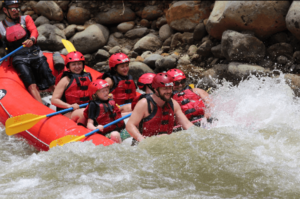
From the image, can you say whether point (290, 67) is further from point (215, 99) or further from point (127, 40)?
point (127, 40)

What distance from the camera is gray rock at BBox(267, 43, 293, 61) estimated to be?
Result: 23.1 ft

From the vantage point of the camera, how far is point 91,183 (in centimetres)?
335

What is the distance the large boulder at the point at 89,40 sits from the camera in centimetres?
975

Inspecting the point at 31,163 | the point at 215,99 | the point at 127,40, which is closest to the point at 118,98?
the point at 215,99

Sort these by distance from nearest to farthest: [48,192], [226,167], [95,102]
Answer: [48,192], [226,167], [95,102]

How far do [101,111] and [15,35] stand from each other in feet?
8.15

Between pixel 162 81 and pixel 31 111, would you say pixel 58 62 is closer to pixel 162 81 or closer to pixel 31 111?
pixel 31 111

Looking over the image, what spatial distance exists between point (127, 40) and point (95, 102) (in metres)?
5.78

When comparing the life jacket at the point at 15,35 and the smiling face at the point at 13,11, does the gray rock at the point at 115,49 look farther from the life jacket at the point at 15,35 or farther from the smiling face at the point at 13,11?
the smiling face at the point at 13,11

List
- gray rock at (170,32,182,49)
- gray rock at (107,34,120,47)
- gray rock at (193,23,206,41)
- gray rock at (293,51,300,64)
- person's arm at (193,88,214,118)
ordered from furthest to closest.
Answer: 1. gray rock at (107,34,120,47)
2. gray rock at (170,32,182,49)
3. gray rock at (193,23,206,41)
4. gray rock at (293,51,300,64)
5. person's arm at (193,88,214,118)

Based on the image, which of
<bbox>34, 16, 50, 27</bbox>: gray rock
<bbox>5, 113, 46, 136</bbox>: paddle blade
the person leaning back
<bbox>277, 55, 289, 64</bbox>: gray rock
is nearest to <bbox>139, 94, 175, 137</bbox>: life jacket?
<bbox>5, 113, 46, 136</bbox>: paddle blade

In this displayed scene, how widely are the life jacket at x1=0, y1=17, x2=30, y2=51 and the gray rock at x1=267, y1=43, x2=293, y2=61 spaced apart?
15.8 feet

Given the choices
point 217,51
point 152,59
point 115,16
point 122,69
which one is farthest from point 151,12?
point 122,69

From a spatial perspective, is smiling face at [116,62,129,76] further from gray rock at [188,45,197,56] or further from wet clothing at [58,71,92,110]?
gray rock at [188,45,197,56]
